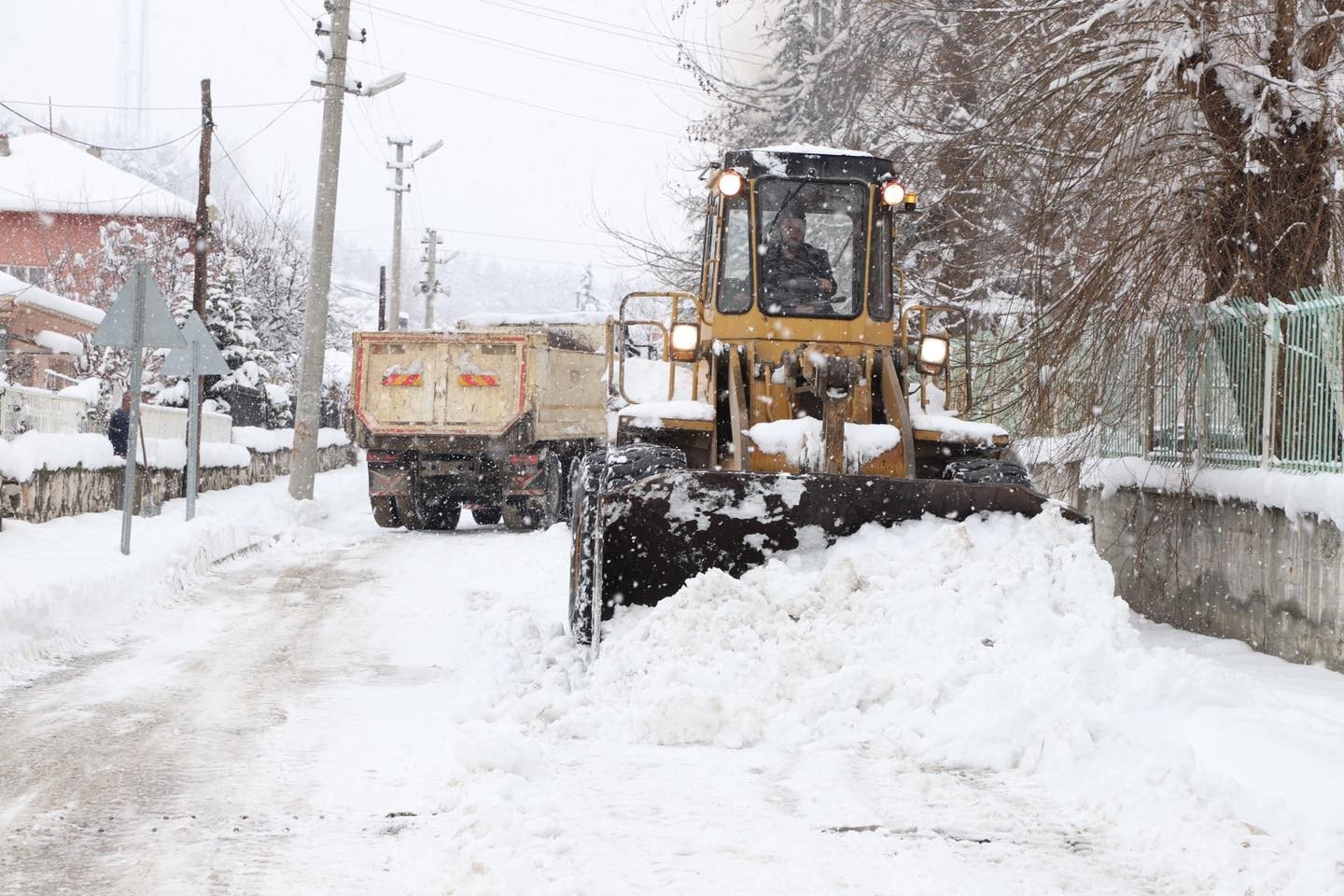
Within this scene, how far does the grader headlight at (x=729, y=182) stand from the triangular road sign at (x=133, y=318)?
6.28m

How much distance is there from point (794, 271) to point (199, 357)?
388 inches

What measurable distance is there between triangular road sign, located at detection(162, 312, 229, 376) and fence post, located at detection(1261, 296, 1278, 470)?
12.1 metres

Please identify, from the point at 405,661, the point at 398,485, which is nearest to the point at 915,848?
the point at 405,661

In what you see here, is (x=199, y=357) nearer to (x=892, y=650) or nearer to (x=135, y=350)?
(x=135, y=350)

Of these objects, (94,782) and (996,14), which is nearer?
(94,782)

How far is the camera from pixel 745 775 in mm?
5539

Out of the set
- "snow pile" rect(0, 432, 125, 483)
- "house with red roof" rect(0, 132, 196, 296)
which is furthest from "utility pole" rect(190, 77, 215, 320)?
"house with red roof" rect(0, 132, 196, 296)

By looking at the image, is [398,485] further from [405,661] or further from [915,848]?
[915,848]

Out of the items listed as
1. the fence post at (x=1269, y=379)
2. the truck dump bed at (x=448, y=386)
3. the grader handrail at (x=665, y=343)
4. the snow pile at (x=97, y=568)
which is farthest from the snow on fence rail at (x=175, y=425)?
the fence post at (x=1269, y=379)

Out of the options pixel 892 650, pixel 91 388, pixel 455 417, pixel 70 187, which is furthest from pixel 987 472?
pixel 70 187

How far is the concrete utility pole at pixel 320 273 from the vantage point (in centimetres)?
2156

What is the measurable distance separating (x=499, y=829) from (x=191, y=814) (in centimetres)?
119

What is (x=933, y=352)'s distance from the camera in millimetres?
9273

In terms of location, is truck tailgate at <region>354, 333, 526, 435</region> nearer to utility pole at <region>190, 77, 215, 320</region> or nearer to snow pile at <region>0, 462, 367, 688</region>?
snow pile at <region>0, 462, 367, 688</region>
